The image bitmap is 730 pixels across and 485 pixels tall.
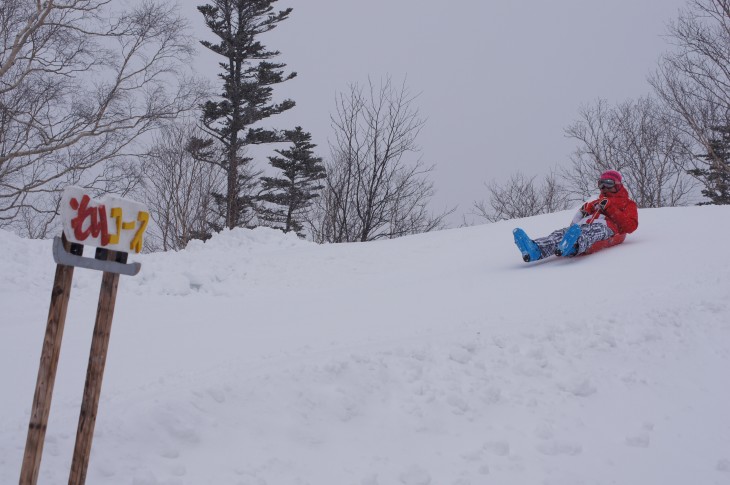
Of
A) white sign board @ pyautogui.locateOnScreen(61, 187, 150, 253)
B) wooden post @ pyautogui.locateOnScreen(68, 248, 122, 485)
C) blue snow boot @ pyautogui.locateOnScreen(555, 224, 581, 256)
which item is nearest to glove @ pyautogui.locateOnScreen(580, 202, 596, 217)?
blue snow boot @ pyautogui.locateOnScreen(555, 224, 581, 256)

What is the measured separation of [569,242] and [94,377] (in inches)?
252

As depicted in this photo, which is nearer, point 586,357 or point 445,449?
point 445,449

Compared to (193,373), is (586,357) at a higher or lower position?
higher

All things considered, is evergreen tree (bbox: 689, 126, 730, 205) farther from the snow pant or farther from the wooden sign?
the wooden sign

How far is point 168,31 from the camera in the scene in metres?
13.9

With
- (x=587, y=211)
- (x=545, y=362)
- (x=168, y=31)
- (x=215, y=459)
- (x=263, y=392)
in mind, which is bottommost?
(x=215, y=459)

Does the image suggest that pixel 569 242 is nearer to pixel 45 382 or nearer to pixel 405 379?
pixel 405 379

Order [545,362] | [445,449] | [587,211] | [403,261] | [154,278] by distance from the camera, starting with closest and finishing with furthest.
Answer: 1. [445,449]
2. [545,362]
3. [154,278]
4. [587,211]
5. [403,261]

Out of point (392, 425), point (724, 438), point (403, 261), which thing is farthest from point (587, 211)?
point (392, 425)

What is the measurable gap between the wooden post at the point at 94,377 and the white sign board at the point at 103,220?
60 mm

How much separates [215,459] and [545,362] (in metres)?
2.63

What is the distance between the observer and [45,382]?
2.34 meters

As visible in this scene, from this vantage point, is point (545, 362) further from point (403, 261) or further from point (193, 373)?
point (403, 261)

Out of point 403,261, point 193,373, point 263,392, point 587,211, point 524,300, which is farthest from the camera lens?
point 403,261
